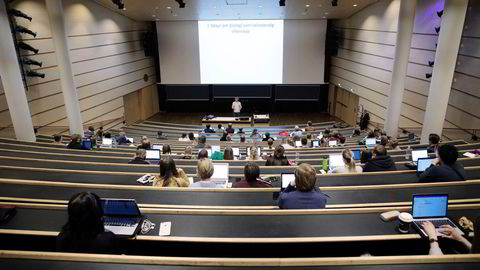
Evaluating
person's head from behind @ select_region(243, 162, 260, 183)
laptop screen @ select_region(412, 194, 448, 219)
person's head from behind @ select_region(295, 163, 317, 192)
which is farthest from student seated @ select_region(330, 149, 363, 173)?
person's head from behind @ select_region(295, 163, 317, 192)

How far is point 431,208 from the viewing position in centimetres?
303

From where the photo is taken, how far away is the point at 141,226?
2.91 m

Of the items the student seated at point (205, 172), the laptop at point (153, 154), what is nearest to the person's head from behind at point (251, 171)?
the student seated at point (205, 172)

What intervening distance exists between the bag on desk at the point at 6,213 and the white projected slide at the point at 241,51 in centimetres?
1592

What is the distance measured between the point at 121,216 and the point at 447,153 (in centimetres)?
383

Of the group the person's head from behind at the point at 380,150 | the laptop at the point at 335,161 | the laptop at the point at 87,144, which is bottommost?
the laptop at the point at 87,144

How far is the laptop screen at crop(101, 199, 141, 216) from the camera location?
115 inches

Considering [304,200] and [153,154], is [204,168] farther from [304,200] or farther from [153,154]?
[153,154]

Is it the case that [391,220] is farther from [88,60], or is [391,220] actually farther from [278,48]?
[278,48]

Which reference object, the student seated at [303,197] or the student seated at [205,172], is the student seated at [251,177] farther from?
the student seated at [303,197]

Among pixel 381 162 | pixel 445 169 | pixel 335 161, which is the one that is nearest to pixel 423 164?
pixel 381 162

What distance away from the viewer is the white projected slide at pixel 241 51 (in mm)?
17641

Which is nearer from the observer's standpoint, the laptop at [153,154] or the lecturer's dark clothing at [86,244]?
the lecturer's dark clothing at [86,244]

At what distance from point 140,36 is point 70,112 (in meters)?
8.63
